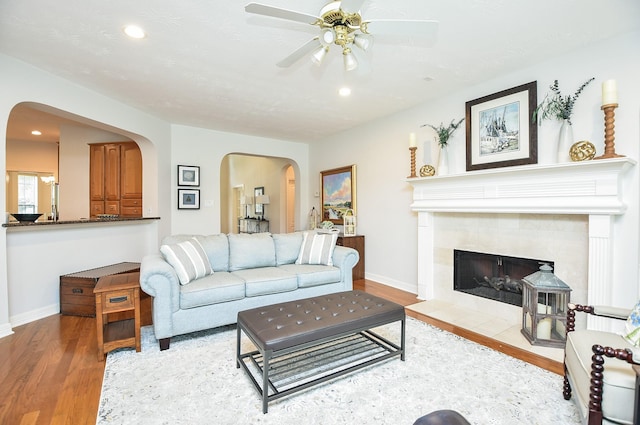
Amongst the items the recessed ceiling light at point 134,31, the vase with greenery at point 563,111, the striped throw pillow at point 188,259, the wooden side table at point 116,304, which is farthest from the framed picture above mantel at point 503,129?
the wooden side table at point 116,304

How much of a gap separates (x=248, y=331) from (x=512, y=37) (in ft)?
10.1


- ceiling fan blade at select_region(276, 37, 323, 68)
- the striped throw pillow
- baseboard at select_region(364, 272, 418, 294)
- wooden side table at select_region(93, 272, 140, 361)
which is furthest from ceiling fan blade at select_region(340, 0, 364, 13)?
baseboard at select_region(364, 272, 418, 294)

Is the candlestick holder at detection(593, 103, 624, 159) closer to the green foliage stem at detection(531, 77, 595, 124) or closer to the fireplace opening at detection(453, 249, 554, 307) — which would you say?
the green foliage stem at detection(531, 77, 595, 124)

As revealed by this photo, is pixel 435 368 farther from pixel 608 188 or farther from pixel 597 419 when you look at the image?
pixel 608 188

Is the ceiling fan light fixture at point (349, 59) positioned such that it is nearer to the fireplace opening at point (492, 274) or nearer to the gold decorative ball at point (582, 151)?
the gold decorative ball at point (582, 151)

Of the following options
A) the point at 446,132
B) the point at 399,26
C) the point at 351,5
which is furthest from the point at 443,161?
the point at 351,5

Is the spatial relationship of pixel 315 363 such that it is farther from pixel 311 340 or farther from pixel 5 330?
pixel 5 330

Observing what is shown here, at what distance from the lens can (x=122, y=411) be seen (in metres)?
1.75

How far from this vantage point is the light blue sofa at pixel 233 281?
99.3 inches

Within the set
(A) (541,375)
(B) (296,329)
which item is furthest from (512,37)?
(B) (296,329)

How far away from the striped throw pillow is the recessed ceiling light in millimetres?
1766

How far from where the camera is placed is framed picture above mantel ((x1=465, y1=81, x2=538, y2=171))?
3018 mm

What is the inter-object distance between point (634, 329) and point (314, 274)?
2.46m

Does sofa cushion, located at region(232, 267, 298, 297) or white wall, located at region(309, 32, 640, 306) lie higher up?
white wall, located at region(309, 32, 640, 306)
